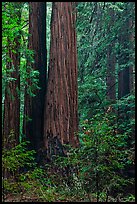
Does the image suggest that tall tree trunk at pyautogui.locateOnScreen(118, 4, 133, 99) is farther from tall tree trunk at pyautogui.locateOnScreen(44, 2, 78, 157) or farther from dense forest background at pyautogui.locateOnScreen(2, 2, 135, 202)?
tall tree trunk at pyautogui.locateOnScreen(44, 2, 78, 157)

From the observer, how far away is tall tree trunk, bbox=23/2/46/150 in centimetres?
1037

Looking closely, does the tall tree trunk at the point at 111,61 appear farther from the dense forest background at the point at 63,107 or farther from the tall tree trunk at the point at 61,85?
the tall tree trunk at the point at 61,85

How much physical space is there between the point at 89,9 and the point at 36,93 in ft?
14.3

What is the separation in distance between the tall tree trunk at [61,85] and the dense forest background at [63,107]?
0.03m

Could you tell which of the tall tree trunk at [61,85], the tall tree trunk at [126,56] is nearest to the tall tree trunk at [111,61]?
the tall tree trunk at [126,56]

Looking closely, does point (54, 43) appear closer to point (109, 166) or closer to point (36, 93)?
point (36, 93)

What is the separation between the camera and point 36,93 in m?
10.6

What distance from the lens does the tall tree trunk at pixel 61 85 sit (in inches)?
382

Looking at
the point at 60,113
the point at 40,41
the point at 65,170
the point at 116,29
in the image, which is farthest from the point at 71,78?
the point at 116,29

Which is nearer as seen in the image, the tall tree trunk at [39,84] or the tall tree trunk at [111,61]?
the tall tree trunk at [39,84]

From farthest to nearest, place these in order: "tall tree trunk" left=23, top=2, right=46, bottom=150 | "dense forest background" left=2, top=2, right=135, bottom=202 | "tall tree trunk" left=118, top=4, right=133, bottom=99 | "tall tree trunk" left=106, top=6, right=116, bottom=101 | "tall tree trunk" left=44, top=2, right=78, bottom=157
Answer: "tall tree trunk" left=106, top=6, right=116, bottom=101
"tall tree trunk" left=118, top=4, right=133, bottom=99
"tall tree trunk" left=23, top=2, right=46, bottom=150
"tall tree trunk" left=44, top=2, right=78, bottom=157
"dense forest background" left=2, top=2, right=135, bottom=202

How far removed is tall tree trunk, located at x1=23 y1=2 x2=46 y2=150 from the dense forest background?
0.03 metres

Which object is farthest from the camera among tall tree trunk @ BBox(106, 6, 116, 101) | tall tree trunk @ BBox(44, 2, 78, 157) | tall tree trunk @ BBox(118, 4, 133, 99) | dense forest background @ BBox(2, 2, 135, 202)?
tall tree trunk @ BBox(106, 6, 116, 101)

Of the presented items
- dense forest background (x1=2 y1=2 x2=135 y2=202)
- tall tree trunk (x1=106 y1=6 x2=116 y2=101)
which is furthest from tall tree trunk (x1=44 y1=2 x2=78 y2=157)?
tall tree trunk (x1=106 y1=6 x2=116 y2=101)
